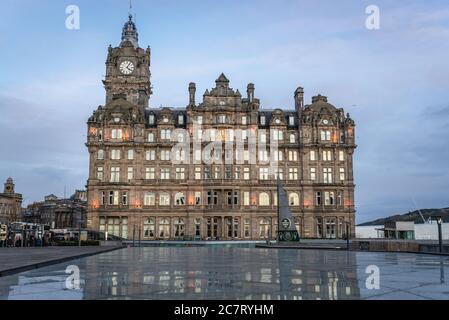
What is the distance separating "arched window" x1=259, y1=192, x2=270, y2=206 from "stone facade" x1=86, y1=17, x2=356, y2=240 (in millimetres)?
233

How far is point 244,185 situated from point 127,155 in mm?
20605

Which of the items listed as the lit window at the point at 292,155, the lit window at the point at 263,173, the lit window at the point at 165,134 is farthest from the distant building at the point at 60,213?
the lit window at the point at 292,155

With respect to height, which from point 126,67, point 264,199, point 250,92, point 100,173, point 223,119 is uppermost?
point 126,67

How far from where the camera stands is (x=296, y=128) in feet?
Result: 266

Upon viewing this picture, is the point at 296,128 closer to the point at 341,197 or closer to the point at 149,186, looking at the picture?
the point at 341,197

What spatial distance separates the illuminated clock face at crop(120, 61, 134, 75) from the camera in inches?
3750

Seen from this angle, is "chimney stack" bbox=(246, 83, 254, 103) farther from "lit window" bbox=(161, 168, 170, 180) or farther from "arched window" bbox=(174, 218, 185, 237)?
"arched window" bbox=(174, 218, 185, 237)

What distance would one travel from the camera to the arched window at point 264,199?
7806 centimetres

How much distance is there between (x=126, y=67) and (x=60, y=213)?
60.3 metres

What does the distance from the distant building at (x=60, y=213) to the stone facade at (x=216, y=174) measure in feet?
95.1

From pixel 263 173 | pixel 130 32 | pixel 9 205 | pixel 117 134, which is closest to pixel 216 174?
pixel 263 173

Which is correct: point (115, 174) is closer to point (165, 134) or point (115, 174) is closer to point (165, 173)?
point (165, 173)

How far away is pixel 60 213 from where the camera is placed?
136 meters
